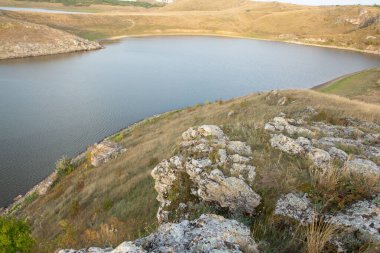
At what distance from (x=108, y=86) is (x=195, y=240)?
4910 centimetres

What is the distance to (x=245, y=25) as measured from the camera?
160 meters

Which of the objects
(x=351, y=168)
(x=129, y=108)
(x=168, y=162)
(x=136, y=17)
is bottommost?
(x=129, y=108)

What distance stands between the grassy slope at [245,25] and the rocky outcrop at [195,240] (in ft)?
386

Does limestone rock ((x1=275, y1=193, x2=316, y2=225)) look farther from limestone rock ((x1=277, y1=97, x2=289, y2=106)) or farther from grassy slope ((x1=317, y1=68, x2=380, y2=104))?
grassy slope ((x1=317, y1=68, x2=380, y2=104))

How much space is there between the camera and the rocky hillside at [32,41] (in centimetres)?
7488

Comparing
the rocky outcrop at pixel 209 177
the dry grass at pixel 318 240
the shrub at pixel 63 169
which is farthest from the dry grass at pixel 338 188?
the shrub at pixel 63 169

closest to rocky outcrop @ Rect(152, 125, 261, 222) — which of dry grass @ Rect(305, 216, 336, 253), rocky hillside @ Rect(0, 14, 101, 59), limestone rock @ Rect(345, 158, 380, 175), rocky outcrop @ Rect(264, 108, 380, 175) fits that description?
rocky outcrop @ Rect(264, 108, 380, 175)

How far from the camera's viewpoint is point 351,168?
830 cm

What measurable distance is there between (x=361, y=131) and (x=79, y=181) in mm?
17134

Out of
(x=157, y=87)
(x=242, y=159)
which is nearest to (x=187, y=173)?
(x=242, y=159)

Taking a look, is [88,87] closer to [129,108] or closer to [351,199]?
[129,108]

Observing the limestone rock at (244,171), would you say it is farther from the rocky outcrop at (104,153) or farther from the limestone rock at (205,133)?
the rocky outcrop at (104,153)

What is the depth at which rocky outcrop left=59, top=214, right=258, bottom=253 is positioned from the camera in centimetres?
499

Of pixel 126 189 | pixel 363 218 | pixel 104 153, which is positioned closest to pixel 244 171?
pixel 363 218
